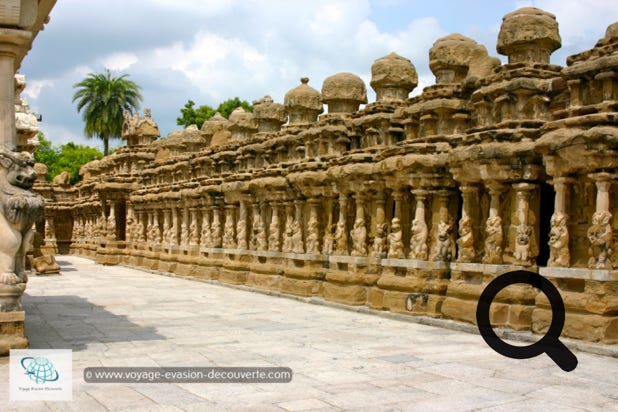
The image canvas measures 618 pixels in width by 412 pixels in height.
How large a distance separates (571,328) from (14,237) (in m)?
6.49

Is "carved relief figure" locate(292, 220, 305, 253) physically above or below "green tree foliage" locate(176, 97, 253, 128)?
below

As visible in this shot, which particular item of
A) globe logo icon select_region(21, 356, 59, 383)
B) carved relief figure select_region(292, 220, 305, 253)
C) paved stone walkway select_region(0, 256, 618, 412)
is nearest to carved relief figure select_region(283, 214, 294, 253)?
carved relief figure select_region(292, 220, 305, 253)

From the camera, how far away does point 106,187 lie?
2767 cm

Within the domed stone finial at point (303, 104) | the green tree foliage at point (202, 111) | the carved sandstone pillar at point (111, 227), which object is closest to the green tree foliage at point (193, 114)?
the green tree foliage at point (202, 111)

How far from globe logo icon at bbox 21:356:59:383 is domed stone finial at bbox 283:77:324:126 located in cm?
996

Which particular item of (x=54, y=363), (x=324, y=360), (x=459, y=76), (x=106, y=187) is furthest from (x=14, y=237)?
(x=106, y=187)

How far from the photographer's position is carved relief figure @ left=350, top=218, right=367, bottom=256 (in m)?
12.4

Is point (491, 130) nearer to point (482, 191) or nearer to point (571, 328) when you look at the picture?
point (482, 191)

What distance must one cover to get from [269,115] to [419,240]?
802cm

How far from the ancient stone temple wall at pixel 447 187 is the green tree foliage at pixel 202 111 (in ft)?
99.9

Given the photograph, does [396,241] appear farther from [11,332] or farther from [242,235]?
[242,235]

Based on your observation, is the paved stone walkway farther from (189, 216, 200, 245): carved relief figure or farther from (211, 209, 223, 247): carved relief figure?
(189, 216, 200, 245): carved relief figure

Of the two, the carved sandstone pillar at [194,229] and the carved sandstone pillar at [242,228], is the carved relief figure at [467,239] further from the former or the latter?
the carved sandstone pillar at [194,229]

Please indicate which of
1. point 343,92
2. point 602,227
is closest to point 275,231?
point 343,92
